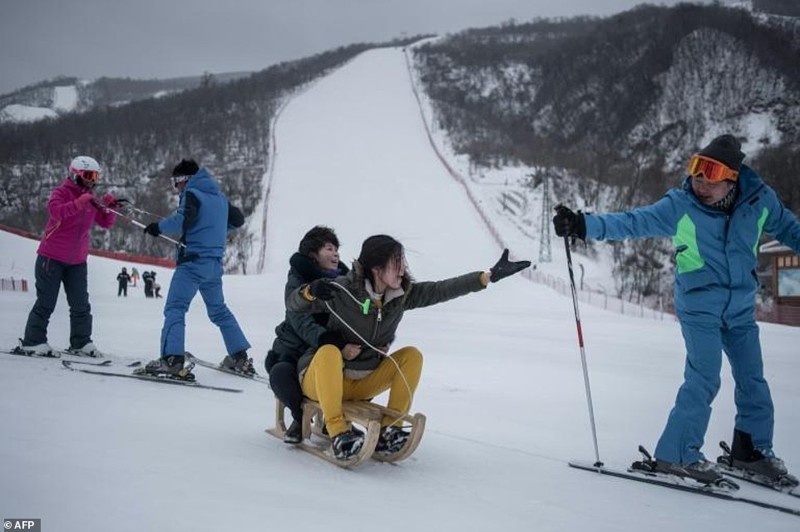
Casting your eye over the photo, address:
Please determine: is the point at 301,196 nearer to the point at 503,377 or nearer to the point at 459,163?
the point at 459,163

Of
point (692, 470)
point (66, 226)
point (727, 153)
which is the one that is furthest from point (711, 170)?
point (66, 226)

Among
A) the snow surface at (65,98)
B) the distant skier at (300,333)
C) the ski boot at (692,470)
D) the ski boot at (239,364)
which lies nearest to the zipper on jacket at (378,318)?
the distant skier at (300,333)

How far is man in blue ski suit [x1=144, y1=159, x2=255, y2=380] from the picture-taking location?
5.32 meters

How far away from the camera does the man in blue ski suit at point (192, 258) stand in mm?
5320

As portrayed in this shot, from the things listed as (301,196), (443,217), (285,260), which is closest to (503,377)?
(285,260)

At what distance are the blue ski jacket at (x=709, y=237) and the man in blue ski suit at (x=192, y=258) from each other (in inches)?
135

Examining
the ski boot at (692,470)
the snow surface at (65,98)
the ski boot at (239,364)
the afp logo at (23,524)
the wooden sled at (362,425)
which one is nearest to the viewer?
the afp logo at (23,524)

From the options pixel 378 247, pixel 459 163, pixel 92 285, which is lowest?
pixel 92 285

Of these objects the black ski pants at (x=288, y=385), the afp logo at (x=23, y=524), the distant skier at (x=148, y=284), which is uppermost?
the black ski pants at (x=288, y=385)

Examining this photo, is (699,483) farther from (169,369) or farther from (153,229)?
(153,229)

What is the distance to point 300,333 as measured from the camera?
344 cm

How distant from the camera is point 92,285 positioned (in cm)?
1800

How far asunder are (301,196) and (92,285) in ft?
55.4

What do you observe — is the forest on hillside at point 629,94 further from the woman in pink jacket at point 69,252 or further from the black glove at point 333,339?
the black glove at point 333,339
